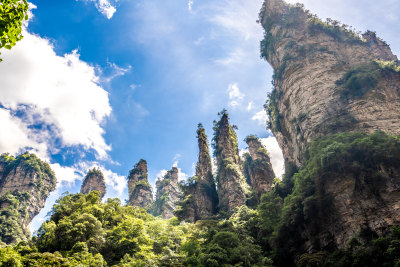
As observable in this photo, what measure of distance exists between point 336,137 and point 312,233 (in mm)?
8797

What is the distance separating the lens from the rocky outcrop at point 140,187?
68.3 metres

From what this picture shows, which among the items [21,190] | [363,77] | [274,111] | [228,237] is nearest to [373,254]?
[228,237]

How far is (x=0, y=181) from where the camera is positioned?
227 ft

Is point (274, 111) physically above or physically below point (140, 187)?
below

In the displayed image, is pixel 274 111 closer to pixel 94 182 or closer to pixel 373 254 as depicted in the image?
pixel 373 254

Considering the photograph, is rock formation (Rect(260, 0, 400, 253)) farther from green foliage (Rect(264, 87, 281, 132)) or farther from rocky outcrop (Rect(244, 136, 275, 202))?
rocky outcrop (Rect(244, 136, 275, 202))

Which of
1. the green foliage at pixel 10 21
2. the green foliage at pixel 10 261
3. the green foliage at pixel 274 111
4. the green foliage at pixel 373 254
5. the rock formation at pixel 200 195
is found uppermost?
the green foliage at pixel 274 111

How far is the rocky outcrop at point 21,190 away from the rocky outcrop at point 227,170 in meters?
44.2

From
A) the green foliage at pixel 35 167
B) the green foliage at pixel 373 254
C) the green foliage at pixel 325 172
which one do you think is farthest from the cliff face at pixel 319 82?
the green foliage at pixel 35 167

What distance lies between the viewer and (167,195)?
75.2 metres

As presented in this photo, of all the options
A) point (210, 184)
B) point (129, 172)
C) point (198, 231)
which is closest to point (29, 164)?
point (129, 172)

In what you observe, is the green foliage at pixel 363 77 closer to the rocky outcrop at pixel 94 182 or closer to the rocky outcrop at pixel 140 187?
the rocky outcrop at pixel 140 187

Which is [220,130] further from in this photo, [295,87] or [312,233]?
[312,233]

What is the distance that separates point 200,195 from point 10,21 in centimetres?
4049
